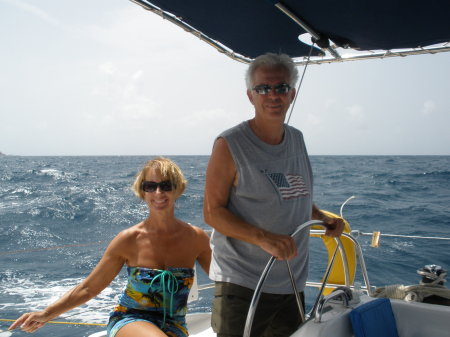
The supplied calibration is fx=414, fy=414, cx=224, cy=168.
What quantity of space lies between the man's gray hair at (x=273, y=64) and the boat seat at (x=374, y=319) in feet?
2.67

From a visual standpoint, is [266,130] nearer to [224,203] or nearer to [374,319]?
[224,203]

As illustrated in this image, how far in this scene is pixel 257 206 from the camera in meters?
1.39

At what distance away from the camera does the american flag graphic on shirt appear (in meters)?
1.41

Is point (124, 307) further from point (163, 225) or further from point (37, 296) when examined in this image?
point (37, 296)

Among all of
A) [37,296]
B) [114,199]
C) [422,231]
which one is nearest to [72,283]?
[37,296]

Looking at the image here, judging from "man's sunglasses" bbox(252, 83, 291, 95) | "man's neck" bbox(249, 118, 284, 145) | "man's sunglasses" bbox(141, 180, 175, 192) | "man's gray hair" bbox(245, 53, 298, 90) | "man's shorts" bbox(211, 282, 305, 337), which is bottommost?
"man's shorts" bbox(211, 282, 305, 337)

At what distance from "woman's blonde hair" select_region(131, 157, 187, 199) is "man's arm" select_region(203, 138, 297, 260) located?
388 millimetres

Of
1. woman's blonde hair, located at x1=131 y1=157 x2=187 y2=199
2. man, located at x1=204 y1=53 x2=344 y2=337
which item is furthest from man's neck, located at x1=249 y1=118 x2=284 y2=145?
woman's blonde hair, located at x1=131 y1=157 x2=187 y2=199

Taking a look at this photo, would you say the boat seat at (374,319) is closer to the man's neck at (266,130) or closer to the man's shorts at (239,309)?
the man's shorts at (239,309)

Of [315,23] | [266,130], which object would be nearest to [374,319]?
[266,130]

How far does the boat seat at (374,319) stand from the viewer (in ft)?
4.48

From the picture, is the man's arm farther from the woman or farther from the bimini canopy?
the bimini canopy

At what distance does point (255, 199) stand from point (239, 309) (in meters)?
0.38

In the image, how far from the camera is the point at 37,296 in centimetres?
468
